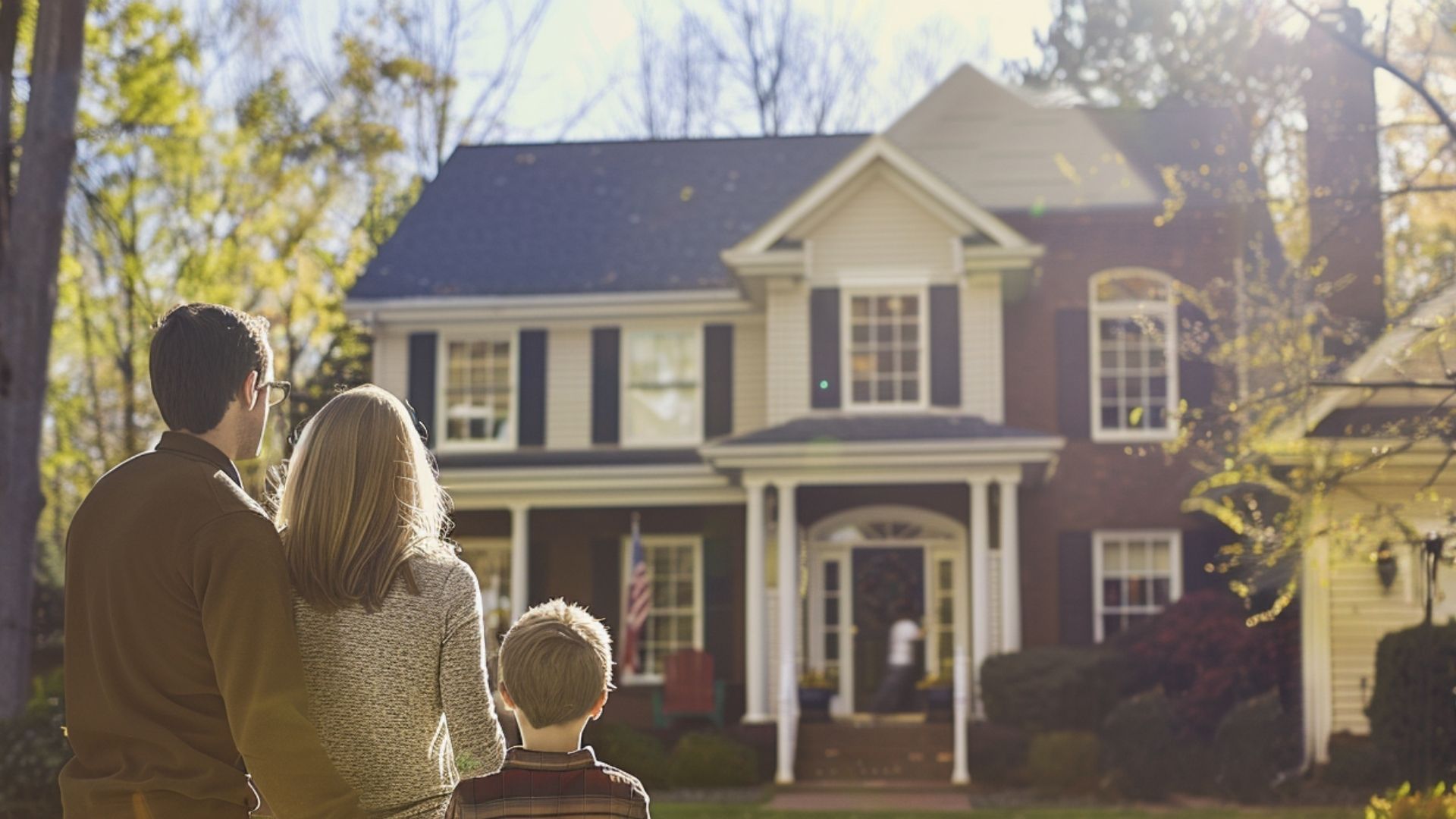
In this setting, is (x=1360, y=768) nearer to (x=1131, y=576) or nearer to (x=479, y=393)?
(x=1131, y=576)

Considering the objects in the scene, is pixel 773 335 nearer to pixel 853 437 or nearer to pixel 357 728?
pixel 853 437

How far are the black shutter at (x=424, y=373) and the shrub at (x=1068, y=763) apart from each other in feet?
29.8

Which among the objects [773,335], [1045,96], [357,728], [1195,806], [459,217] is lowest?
[1195,806]

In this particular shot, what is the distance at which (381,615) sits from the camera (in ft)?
10.3

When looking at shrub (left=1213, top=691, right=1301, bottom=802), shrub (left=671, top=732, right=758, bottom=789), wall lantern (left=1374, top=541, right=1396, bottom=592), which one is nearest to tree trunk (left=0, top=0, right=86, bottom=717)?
shrub (left=671, top=732, right=758, bottom=789)

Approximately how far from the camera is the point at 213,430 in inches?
126

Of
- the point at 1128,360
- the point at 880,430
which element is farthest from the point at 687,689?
the point at 1128,360

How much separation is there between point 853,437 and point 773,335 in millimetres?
2043

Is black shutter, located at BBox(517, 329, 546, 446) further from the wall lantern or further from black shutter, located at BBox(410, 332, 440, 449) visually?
the wall lantern

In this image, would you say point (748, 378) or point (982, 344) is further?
point (748, 378)

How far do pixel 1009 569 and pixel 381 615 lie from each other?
15208mm

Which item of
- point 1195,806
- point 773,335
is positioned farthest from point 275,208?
point 1195,806

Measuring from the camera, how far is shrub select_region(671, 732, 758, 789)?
16.6 m

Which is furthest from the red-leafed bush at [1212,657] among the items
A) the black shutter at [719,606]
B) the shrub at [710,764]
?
the black shutter at [719,606]
